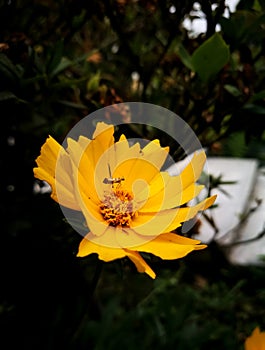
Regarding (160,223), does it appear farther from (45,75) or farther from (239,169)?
(239,169)

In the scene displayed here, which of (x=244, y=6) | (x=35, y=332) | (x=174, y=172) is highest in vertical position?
(x=244, y=6)

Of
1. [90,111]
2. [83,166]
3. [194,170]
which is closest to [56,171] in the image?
[83,166]

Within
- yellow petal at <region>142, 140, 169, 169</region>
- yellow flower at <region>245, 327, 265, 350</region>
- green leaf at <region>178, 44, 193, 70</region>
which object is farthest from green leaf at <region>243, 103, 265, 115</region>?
yellow flower at <region>245, 327, 265, 350</region>

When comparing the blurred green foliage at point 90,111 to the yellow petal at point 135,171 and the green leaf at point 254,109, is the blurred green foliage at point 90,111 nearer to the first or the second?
the green leaf at point 254,109

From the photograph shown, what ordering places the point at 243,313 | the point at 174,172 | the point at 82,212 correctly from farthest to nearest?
the point at 243,313, the point at 174,172, the point at 82,212

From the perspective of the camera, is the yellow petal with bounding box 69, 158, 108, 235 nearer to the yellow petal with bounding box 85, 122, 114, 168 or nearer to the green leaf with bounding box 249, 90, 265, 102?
the yellow petal with bounding box 85, 122, 114, 168

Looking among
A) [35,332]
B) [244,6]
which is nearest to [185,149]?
[244,6]

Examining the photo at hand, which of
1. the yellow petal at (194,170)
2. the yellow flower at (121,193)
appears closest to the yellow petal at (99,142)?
the yellow flower at (121,193)
